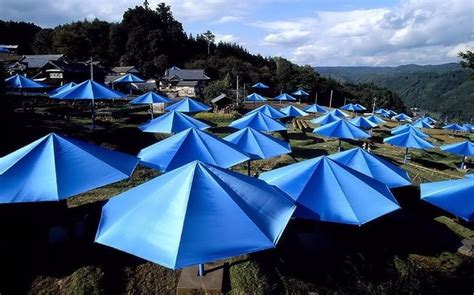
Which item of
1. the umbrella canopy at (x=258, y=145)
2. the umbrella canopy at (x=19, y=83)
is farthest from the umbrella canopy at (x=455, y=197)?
the umbrella canopy at (x=19, y=83)

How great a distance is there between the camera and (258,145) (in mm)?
10156

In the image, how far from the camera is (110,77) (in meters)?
42.7

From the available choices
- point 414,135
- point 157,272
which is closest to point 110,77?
point 414,135

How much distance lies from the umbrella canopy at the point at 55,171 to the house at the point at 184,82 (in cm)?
4230

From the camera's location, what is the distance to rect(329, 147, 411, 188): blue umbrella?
873cm

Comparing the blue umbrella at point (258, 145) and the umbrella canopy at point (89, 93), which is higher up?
the umbrella canopy at point (89, 93)

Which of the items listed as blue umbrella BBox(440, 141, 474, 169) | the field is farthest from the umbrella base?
blue umbrella BBox(440, 141, 474, 169)

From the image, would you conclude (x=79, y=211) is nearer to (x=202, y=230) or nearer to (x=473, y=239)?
(x=202, y=230)

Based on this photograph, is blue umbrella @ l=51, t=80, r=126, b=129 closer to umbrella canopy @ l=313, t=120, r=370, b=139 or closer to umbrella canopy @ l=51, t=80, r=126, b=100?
umbrella canopy @ l=51, t=80, r=126, b=100

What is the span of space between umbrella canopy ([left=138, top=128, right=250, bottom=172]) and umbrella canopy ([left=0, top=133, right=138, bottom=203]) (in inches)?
36.3

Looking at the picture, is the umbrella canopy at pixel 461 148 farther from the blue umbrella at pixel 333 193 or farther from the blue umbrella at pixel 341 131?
the blue umbrella at pixel 333 193

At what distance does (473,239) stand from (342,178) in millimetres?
4902

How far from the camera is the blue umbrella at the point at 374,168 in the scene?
8734 millimetres

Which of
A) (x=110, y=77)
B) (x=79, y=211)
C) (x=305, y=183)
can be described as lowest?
(x=79, y=211)
